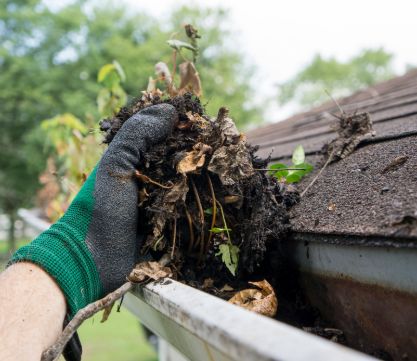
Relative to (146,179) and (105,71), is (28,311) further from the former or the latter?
(105,71)

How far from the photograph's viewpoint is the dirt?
1.03 meters

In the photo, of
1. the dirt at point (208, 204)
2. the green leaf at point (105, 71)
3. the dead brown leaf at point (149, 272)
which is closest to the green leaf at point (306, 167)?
the dirt at point (208, 204)

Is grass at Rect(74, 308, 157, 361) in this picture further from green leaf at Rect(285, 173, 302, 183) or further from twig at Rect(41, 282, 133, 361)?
twig at Rect(41, 282, 133, 361)

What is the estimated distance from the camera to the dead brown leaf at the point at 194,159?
3.33ft

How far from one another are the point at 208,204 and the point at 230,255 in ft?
0.47

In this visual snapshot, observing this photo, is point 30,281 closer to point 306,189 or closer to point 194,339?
point 194,339

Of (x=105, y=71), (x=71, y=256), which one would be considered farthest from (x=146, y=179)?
(x=105, y=71)

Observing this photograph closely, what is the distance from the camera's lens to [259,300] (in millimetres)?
958

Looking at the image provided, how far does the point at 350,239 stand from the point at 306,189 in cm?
42

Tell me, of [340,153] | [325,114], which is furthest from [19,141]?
[340,153]

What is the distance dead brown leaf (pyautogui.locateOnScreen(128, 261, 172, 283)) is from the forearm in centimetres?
17

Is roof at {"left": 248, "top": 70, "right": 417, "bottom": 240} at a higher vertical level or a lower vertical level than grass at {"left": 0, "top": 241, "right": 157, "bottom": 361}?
higher

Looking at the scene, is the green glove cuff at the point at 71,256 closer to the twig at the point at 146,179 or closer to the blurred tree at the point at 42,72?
the twig at the point at 146,179

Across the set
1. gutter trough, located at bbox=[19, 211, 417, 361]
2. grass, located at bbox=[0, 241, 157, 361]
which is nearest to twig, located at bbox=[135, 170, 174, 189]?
gutter trough, located at bbox=[19, 211, 417, 361]
